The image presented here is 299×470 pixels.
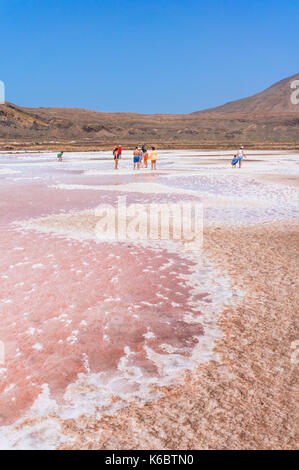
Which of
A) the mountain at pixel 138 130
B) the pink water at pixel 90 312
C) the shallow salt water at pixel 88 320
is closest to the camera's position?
the shallow salt water at pixel 88 320

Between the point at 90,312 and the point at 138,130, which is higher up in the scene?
the point at 138,130

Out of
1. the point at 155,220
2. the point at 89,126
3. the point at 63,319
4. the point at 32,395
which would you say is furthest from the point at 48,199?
the point at 89,126

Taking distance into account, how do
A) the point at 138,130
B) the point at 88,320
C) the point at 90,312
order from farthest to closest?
the point at 138,130 → the point at 90,312 → the point at 88,320

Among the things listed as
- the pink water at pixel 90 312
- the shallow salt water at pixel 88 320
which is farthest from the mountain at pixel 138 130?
the pink water at pixel 90 312

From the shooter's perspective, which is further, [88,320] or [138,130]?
[138,130]

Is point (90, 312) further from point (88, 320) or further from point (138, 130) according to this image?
point (138, 130)

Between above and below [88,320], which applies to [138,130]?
above

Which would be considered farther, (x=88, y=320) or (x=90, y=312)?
(x=90, y=312)

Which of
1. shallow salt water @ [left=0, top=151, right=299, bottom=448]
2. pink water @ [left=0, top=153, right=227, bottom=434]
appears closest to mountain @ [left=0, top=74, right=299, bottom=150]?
shallow salt water @ [left=0, top=151, right=299, bottom=448]

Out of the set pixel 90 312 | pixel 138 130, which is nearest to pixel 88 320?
pixel 90 312

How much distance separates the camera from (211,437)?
9.48 feet

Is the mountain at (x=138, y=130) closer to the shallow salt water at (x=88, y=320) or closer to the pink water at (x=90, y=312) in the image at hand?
the shallow salt water at (x=88, y=320)

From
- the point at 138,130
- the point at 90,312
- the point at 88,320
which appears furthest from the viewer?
the point at 138,130
